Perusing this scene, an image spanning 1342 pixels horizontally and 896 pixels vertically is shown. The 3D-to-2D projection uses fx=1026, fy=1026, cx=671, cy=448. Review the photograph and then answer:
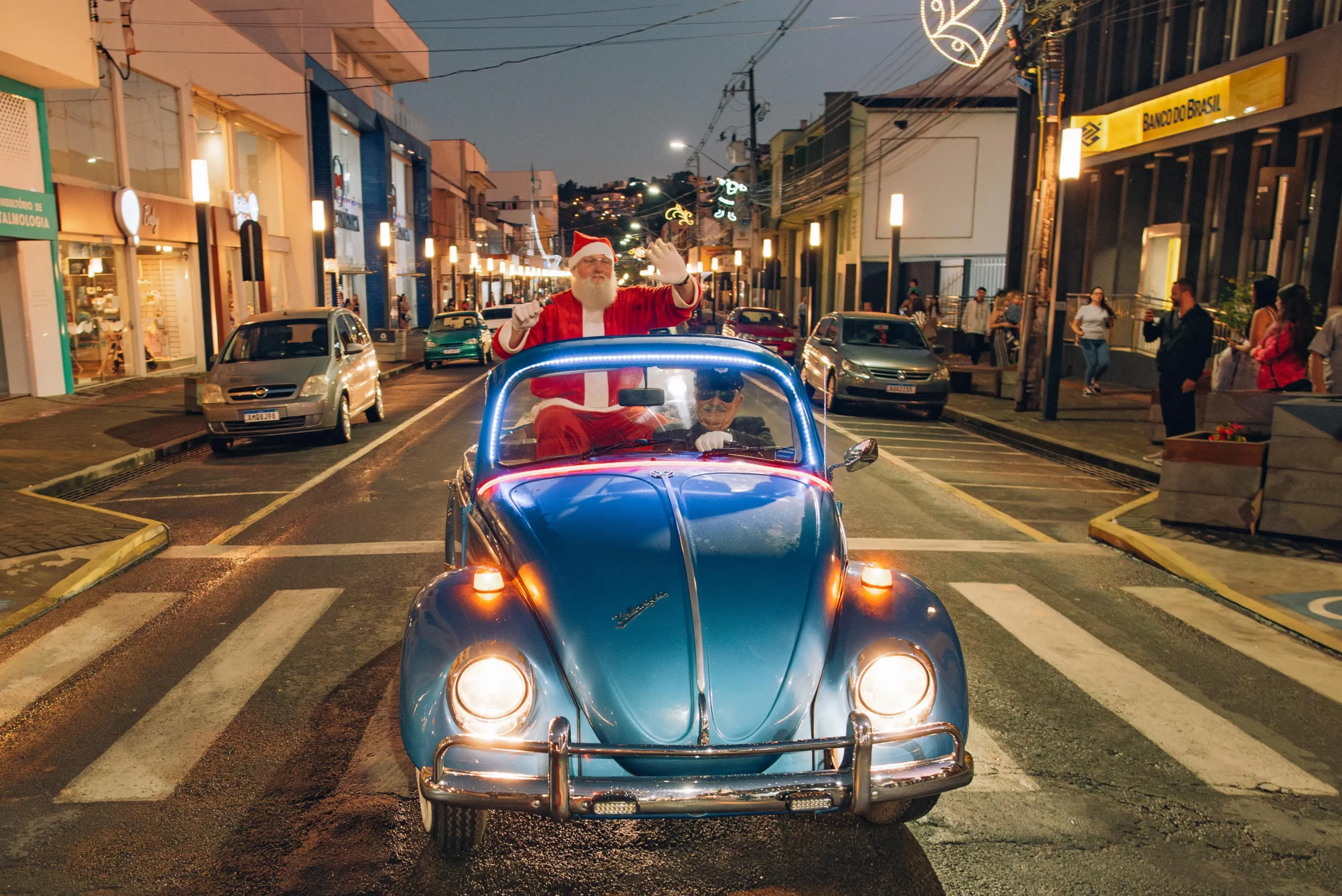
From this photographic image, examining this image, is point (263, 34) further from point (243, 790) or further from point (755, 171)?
point (243, 790)

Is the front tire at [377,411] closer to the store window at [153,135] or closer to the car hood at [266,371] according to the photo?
the car hood at [266,371]

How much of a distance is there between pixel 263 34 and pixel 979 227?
27.2 meters

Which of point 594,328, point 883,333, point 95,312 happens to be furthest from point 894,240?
point 594,328

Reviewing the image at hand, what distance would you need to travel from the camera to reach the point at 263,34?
37.4m

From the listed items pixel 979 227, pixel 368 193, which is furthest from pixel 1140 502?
pixel 368 193

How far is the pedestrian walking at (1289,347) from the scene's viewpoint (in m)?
9.48

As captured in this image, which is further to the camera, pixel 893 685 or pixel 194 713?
pixel 194 713

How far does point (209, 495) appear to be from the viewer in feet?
33.9

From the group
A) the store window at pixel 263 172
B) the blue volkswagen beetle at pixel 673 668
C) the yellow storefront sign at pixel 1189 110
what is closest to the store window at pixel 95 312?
the store window at pixel 263 172

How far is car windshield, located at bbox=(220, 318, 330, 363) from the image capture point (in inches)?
542

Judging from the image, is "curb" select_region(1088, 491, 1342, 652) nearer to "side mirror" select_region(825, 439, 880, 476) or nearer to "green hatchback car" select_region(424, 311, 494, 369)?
"side mirror" select_region(825, 439, 880, 476)

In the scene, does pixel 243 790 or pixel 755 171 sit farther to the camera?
pixel 755 171

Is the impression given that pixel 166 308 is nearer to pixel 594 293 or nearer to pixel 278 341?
pixel 278 341

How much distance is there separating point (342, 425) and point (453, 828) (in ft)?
36.1
